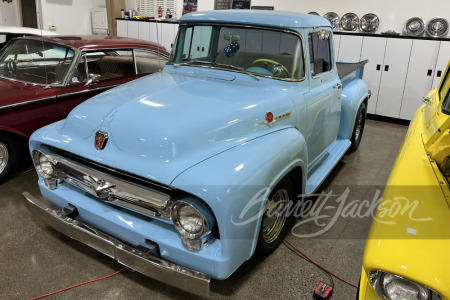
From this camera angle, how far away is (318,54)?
3172mm

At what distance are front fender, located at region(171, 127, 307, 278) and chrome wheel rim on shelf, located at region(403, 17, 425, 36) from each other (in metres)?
5.35

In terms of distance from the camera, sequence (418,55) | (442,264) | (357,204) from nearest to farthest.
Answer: (442,264), (357,204), (418,55)

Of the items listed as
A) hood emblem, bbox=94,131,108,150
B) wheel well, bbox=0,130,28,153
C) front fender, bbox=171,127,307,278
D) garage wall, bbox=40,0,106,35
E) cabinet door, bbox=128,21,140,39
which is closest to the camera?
front fender, bbox=171,127,307,278

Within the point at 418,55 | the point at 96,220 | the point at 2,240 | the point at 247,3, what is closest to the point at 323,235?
the point at 96,220

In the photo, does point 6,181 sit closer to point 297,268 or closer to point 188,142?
point 188,142

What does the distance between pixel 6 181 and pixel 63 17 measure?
3685 millimetres

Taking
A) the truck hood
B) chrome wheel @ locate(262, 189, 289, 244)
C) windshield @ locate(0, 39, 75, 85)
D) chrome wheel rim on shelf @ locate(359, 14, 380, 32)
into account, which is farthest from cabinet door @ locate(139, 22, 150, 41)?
chrome wheel @ locate(262, 189, 289, 244)

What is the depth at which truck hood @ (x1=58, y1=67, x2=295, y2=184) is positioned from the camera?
79.2 inches

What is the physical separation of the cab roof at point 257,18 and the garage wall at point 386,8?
13.2 ft

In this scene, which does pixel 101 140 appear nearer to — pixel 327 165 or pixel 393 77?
pixel 327 165

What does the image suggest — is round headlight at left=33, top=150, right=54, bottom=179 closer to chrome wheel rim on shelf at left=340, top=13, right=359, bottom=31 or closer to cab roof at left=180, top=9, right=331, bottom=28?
cab roof at left=180, top=9, right=331, bottom=28

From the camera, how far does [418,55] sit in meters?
5.86

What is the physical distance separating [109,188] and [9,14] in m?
4.40

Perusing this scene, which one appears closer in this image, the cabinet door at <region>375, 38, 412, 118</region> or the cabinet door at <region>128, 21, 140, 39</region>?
the cabinet door at <region>375, 38, 412, 118</region>
